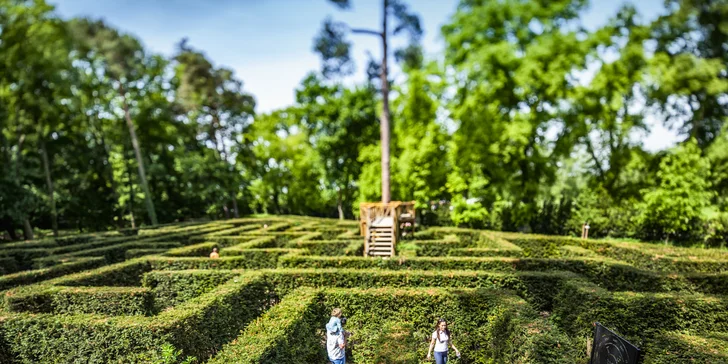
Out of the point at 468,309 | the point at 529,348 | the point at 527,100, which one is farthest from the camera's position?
the point at 527,100

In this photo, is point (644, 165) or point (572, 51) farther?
point (644, 165)

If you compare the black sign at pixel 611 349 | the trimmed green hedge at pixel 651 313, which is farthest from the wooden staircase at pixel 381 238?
the black sign at pixel 611 349

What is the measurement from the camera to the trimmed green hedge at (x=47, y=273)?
409 inches

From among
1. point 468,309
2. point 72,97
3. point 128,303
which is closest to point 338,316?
point 468,309

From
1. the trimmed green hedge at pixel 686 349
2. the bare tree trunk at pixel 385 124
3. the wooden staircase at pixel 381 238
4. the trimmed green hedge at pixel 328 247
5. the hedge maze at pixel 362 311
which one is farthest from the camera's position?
the bare tree trunk at pixel 385 124

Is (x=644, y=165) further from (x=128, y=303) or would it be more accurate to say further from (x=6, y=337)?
(x=6, y=337)

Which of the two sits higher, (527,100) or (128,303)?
(527,100)

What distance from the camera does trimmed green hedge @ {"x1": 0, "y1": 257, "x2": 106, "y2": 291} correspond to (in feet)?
34.1

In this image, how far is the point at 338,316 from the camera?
7375mm

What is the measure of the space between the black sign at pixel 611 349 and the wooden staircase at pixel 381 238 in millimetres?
9586

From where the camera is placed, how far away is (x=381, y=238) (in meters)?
16.5

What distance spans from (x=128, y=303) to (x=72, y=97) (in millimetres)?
27713

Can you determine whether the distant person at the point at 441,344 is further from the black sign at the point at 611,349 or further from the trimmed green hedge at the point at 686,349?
the trimmed green hedge at the point at 686,349

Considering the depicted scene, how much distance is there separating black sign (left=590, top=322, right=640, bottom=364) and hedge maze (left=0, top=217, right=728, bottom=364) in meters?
0.46
